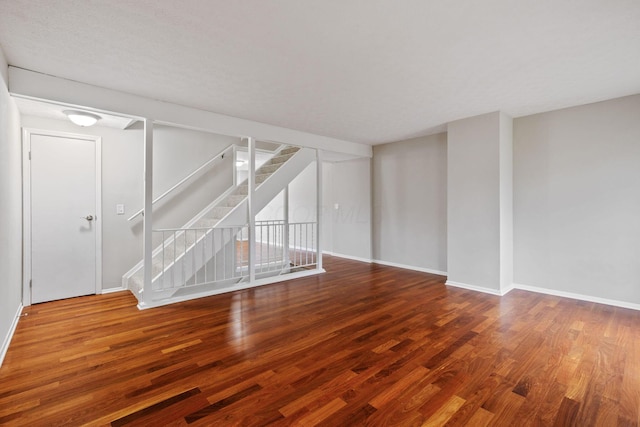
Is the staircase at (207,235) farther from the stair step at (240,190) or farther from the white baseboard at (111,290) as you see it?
the white baseboard at (111,290)

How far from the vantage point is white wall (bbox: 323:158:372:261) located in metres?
6.10

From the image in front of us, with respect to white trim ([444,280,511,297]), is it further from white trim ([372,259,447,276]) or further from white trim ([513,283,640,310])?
white trim ([372,259,447,276])

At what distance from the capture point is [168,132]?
172 inches

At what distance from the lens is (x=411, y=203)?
535 centimetres

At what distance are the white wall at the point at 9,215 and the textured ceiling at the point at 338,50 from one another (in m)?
0.56

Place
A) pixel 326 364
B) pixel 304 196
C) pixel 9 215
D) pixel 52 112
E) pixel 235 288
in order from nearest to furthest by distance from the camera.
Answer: pixel 326 364 < pixel 9 215 < pixel 52 112 < pixel 235 288 < pixel 304 196

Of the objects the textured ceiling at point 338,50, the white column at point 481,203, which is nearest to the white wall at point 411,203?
the white column at point 481,203

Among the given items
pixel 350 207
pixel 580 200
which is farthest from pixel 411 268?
pixel 580 200

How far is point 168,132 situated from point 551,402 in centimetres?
510

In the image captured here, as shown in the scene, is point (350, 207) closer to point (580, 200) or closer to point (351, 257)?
point (351, 257)

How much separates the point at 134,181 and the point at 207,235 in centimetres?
136

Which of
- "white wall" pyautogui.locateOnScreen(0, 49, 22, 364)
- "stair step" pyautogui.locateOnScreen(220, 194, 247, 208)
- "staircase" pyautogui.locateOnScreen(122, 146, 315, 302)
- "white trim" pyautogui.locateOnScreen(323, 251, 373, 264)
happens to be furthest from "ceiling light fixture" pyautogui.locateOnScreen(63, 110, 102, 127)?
"white trim" pyautogui.locateOnScreen(323, 251, 373, 264)

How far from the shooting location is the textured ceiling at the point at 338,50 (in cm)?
185

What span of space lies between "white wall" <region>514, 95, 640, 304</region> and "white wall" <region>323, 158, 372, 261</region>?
105 inches
